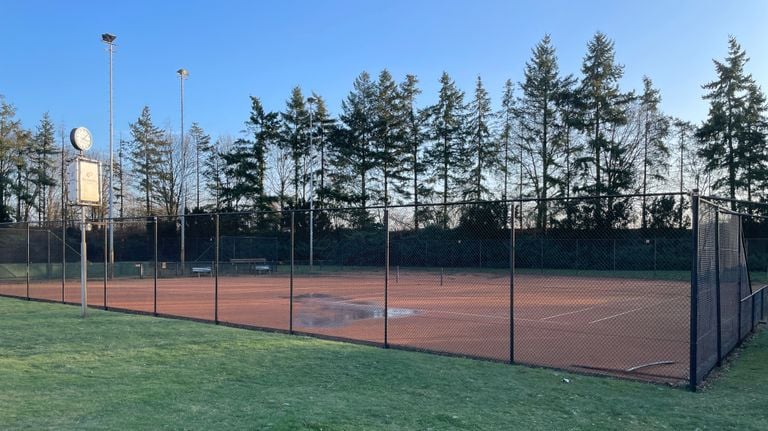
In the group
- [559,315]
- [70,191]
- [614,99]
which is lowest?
[559,315]

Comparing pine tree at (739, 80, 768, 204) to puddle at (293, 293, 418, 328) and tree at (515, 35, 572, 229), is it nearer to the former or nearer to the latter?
tree at (515, 35, 572, 229)

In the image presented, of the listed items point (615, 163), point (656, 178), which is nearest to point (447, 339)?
point (615, 163)

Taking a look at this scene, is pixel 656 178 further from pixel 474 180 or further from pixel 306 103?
pixel 306 103

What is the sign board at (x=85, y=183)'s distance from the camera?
480 inches

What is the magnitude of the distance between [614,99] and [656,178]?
7.10 meters

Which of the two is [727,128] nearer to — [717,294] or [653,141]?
[653,141]

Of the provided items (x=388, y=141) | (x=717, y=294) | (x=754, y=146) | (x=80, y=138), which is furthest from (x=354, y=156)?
(x=717, y=294)

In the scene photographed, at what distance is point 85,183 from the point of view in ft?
40.5

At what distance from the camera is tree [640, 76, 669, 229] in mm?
43281

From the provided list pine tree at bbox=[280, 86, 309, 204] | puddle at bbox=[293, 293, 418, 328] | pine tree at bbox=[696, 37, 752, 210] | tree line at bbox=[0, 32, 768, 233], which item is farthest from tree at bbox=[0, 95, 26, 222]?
pine tree at bbox=[696, 37, 752, 210]

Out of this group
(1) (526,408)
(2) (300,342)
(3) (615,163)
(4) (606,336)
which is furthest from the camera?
(3) (615,163)

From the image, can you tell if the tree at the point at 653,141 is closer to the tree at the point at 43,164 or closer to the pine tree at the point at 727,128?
the pine tree at the point at 727,128

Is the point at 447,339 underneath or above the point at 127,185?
underneath

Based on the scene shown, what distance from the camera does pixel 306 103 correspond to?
172 feet
